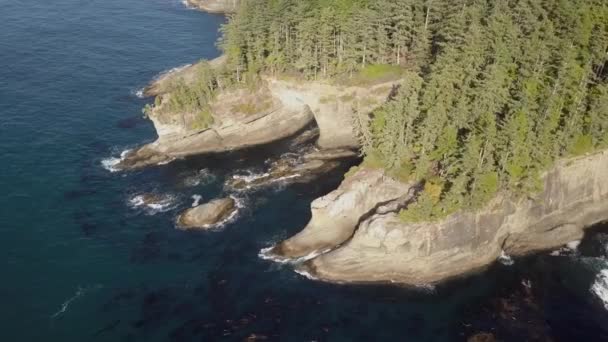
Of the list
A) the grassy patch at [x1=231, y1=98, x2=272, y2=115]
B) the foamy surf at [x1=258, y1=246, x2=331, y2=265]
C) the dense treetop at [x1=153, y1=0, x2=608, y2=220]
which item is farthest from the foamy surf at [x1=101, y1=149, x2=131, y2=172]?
the dense treetop at [x1=153, y1=0, x2=608, y2=220]

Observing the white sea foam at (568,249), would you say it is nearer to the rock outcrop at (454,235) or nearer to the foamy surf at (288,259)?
the rock outcrop at (454,235)

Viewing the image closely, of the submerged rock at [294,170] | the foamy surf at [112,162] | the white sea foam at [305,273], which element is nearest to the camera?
the white sea foam at [305,273]

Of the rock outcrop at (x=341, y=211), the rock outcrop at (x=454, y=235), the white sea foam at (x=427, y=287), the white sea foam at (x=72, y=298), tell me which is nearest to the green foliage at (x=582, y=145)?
the rock outcrop at (x=454, y=235)

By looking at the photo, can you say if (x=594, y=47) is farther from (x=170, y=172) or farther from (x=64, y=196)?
(x=64, y=196)

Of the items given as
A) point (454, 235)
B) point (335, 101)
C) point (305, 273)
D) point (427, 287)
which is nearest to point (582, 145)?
point (454, 235)

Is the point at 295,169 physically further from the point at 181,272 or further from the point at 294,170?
the point at 181,272

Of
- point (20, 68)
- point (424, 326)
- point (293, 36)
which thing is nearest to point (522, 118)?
point (424, 326)
